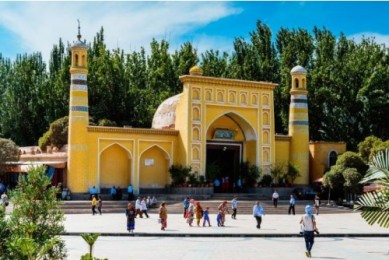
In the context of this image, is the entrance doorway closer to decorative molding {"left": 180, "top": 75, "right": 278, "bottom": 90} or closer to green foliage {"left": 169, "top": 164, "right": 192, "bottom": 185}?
green foliage {"left": 169, "top": 164, "right": 192, "bottom": 185}

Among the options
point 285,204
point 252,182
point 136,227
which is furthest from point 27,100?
point 136,227

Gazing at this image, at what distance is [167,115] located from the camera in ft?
136

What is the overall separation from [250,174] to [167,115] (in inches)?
253

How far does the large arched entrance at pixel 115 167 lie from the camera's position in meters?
36.8

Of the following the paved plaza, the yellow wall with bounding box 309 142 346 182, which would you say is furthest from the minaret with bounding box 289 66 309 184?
the paved plaza

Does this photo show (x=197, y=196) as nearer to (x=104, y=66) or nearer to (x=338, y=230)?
(x=338, y=230)

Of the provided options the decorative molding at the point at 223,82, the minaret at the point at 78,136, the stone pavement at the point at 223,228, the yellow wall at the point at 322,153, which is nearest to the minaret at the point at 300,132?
the yellow wall at the point at 322,153

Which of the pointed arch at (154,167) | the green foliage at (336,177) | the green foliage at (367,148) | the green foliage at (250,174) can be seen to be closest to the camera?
the green foliage at (336,177)

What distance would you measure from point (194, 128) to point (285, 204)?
664 cm

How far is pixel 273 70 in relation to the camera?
48.4 m

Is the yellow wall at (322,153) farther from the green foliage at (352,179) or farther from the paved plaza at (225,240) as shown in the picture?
the paved plaza at (225,240)

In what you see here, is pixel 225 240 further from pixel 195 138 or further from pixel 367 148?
pixel 367 148

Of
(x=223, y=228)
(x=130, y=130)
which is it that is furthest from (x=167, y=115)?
(x=223, y=228)

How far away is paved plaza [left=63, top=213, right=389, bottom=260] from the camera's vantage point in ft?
55.3
